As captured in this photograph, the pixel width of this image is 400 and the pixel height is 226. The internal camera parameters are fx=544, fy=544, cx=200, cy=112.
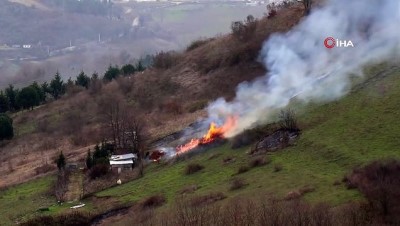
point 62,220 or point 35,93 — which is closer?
point 62,220

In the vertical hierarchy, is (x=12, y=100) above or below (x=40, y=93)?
below

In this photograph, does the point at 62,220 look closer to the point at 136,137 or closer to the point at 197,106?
the point at 136,137

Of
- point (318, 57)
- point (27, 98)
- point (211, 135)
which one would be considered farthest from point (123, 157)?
point (27, 98)

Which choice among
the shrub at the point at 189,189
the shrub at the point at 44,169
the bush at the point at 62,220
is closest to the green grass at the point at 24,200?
the shrub at the point at 44,169

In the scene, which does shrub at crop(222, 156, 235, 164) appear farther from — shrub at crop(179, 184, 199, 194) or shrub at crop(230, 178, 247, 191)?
shrub at crop(230, 178, 247, 191)

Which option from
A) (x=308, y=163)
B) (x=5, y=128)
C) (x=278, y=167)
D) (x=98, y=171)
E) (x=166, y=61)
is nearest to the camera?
(x=308, y=163)

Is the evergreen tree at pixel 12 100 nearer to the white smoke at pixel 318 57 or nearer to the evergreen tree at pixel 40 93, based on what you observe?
the evergreen tree at pixel 40 93

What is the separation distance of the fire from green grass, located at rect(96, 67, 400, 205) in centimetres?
289

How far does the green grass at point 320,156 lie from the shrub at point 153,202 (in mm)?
921

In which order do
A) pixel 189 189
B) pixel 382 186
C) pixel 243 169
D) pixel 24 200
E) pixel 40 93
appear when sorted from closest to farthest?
pixel 382 186
pixel 189 189
pixel 243 169
pixel 24 200
pixel 40 93

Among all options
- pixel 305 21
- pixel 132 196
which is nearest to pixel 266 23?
pixel 305 21

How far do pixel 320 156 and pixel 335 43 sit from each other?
96.6 feet

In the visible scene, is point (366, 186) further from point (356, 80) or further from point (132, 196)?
point (356, 80)

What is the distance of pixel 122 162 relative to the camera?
54.2 m
